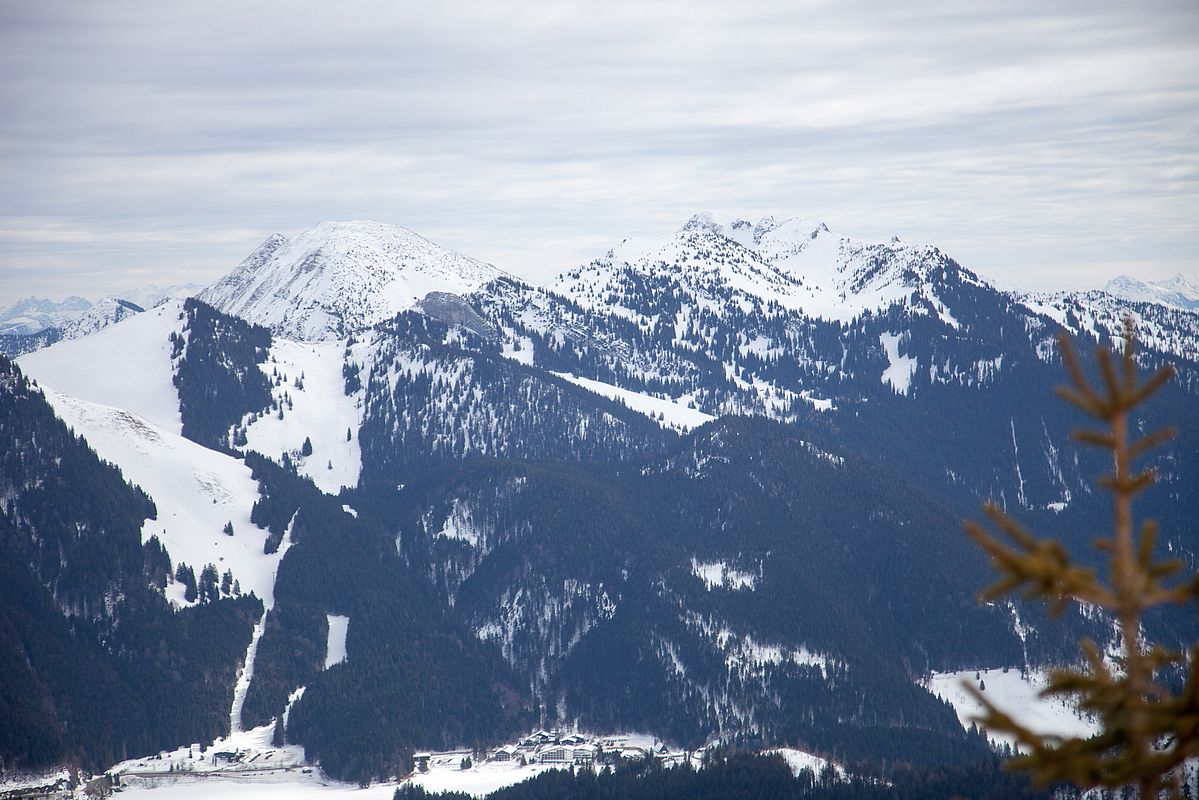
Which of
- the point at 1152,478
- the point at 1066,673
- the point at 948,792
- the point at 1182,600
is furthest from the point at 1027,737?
the point at 948,792

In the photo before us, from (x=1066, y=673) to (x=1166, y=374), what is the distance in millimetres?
6523

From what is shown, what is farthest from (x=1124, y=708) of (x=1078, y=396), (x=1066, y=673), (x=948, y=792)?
(x=948, y=792)

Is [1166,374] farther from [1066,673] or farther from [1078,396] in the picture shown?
[1066,673]

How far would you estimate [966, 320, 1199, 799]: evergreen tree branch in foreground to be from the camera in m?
24.5

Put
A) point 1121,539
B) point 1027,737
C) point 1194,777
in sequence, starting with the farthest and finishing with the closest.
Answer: point 1194,777, point 1027,737, point 1121,539

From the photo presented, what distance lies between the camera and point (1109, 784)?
27.1m

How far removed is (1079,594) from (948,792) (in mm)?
186648

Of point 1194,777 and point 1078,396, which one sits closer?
point 1078,396

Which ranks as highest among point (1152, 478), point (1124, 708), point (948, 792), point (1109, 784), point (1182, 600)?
point (1152, 478)

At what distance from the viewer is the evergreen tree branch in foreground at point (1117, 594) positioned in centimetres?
2445

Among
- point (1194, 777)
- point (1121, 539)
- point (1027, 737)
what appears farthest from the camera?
point (1194, 777)

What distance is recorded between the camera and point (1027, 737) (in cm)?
2614

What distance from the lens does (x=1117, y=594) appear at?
24578 millimetres

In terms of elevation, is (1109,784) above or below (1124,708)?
below
